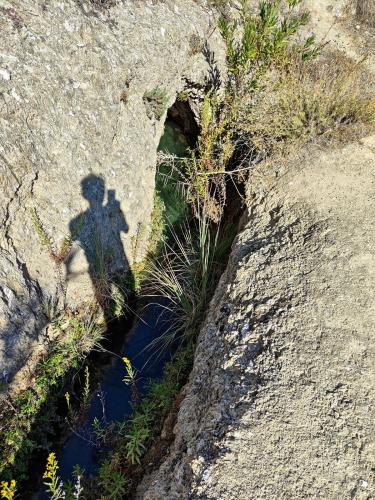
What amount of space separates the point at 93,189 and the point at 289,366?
2643mm

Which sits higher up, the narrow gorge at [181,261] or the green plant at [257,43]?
the green plant at [257,43]

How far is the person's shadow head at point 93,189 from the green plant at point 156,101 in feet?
3.66

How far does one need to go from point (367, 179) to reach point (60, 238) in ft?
10.9

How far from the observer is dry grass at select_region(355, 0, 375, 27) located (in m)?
6.33

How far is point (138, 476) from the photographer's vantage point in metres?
3.33

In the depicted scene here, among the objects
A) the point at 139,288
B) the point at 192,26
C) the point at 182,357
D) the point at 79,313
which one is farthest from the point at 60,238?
the point at 192,26

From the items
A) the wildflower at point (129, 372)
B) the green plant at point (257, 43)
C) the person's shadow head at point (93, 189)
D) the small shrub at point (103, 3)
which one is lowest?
the wildflower at point (129, 372)

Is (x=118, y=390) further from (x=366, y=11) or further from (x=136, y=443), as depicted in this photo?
(x=366, y=11)

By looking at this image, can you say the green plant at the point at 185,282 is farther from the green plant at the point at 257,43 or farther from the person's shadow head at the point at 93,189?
the green plant at the point at 257,43

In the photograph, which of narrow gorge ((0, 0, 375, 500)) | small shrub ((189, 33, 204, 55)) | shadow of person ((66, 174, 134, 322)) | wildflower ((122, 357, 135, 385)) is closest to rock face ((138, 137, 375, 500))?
narrow gorge ((0, 0, 375, 500))

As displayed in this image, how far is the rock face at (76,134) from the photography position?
3689mm

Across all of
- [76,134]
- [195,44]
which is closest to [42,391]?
[76,134]

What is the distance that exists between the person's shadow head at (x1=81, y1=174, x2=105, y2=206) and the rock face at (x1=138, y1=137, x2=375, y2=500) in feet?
5.06

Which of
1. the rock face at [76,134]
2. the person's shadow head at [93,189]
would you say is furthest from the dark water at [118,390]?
the person's shadow head at [93,189]
